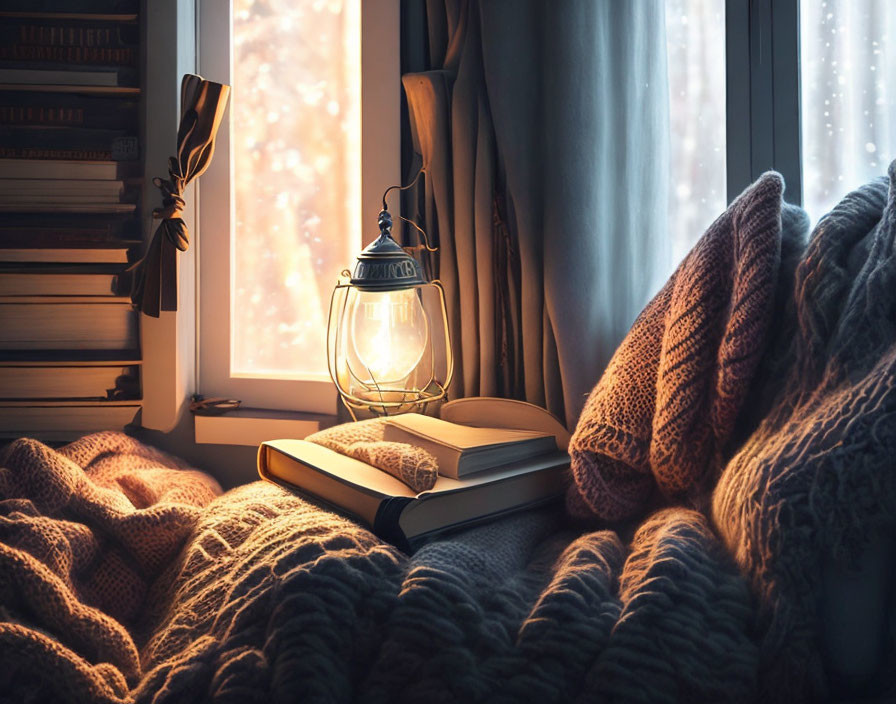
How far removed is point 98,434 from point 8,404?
1.07 ft

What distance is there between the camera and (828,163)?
1.32 m

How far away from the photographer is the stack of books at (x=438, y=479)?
976 mm

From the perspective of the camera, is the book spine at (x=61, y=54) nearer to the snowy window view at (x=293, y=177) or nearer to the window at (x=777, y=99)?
the snowy window view at (x=293, y=177)

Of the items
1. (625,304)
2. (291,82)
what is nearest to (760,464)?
(625,304)

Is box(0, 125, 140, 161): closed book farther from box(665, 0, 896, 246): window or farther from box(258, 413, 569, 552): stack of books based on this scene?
box(665, 0, 896, 246): window

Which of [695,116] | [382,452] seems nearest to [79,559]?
[382,452]

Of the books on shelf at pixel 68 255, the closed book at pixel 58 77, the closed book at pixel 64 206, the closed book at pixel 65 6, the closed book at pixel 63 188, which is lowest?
the books on shelf at pixel 68 255

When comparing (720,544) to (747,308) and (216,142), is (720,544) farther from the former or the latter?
(216,142)

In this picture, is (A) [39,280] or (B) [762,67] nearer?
(B) [762,67]

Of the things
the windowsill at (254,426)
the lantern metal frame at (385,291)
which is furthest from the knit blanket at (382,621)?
the windowsill at (254,426)

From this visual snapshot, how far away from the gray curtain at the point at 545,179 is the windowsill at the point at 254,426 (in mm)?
347

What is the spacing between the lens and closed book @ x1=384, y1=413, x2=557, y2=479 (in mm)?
1087

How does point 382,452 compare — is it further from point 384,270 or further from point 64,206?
point 64,206

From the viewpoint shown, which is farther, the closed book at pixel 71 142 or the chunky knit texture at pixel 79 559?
the closed book at pixel 71 142
